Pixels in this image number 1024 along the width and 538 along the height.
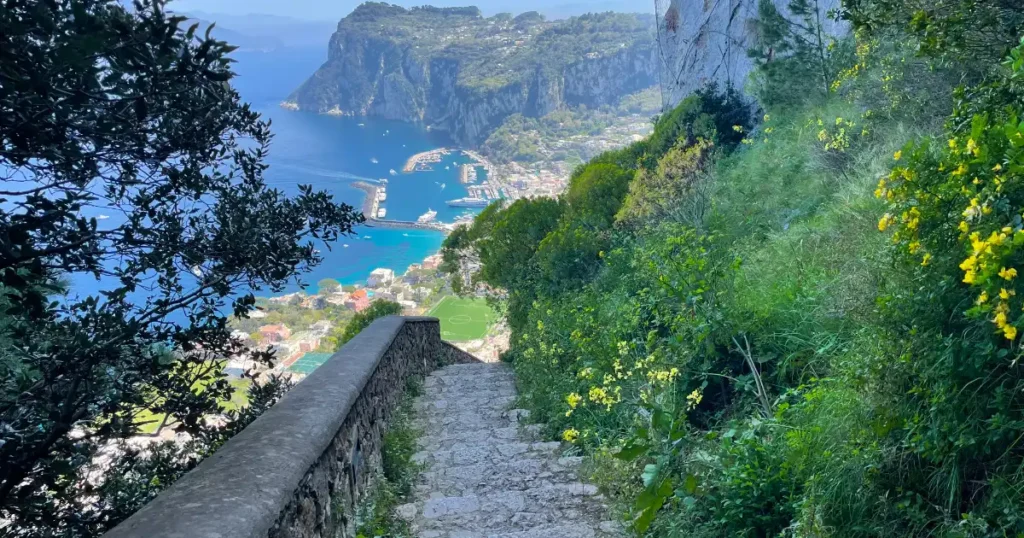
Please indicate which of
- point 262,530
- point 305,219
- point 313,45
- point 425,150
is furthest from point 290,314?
point 313,45

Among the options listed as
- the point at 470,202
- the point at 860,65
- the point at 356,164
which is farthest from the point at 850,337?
the point at 356,164

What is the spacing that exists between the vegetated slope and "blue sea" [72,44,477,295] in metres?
16.8

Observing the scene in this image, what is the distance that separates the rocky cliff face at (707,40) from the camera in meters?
16.8

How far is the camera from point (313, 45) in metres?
138

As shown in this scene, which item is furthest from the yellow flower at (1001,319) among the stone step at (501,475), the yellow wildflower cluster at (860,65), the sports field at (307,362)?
the sports field at (307,362)

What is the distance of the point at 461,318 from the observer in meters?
38.0

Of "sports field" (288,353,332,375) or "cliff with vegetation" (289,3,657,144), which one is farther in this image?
"cliff with vegetation" (289,3,657,144)

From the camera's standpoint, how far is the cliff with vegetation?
3226 inches

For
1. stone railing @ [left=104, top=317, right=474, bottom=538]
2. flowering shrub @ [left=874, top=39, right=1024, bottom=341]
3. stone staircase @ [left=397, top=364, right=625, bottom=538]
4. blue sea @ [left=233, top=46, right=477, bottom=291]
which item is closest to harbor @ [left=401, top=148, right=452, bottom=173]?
blue sea @ [left=233, top=46, right=477, bottom=291]

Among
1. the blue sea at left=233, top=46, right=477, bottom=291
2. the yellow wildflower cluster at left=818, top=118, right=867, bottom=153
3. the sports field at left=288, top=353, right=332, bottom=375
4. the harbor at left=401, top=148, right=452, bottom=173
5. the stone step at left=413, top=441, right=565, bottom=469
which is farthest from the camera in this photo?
the harbor at left=401, top=148, right=452, bottom=173

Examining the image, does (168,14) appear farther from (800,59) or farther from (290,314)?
(290,314)

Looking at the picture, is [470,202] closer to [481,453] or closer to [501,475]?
[481,453]

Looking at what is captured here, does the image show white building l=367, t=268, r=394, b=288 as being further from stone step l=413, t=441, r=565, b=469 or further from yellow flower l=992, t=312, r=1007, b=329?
yellow flower l=992, t=312, r=1007, b=329

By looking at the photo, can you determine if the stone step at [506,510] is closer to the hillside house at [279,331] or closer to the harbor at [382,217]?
the hillside house at [279,331]
